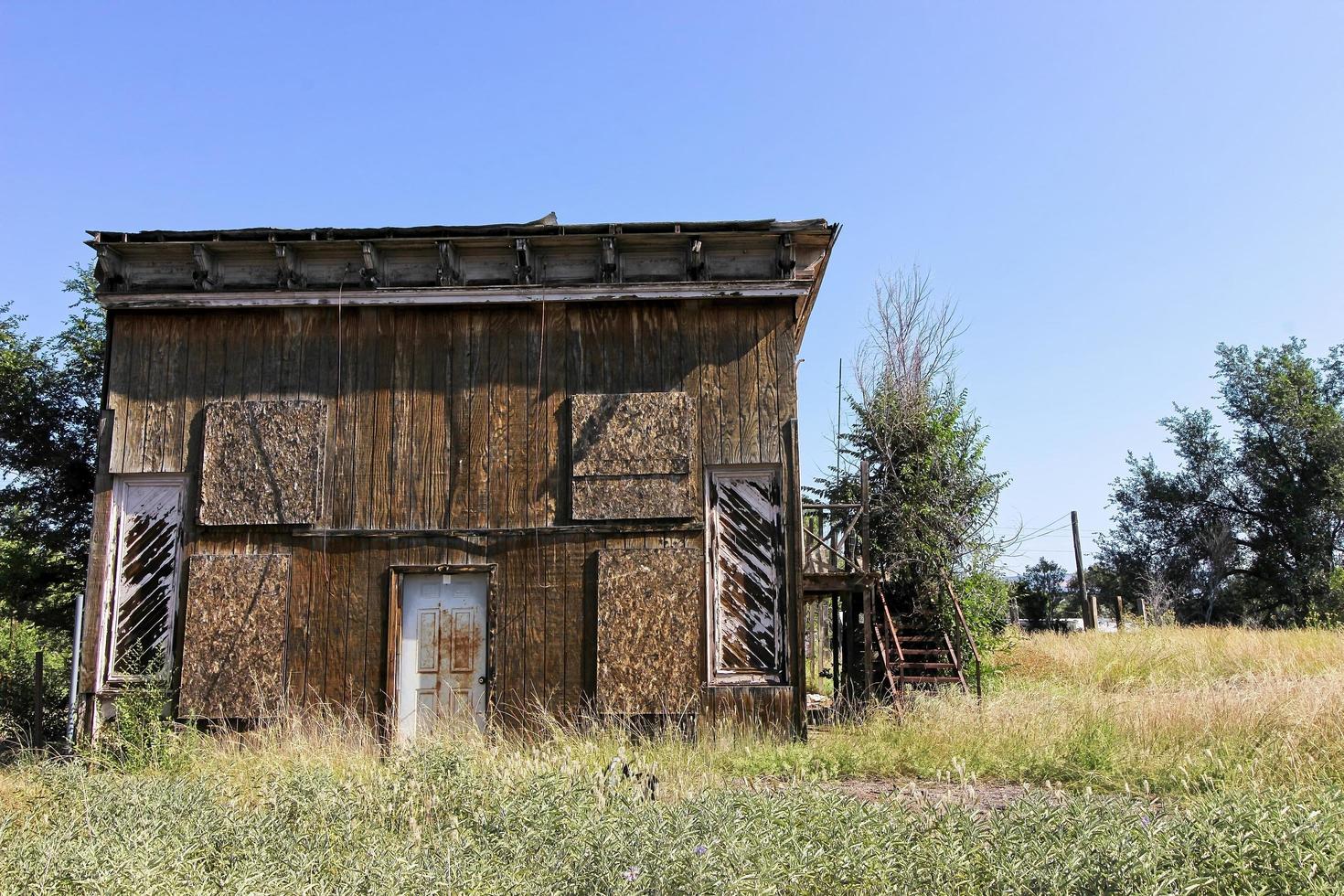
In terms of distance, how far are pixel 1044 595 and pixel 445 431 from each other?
23285 mm

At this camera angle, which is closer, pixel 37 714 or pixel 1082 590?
pixel 37 714

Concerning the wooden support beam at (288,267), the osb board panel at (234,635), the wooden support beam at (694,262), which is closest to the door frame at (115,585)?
the osb board panel at (234,635)

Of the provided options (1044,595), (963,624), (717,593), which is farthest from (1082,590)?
(717,593)

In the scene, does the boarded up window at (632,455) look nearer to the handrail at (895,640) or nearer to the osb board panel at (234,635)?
the osb board panel at (234,635)

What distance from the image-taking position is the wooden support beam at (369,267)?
36.4 feet

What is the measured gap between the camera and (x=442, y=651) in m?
10.7

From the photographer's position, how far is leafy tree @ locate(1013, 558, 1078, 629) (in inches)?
1133

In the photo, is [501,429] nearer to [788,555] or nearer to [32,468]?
[788,555]

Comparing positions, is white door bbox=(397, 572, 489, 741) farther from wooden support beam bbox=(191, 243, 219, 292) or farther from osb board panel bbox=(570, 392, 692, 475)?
wooden support beam bbox=(191, 243, 219, 292)

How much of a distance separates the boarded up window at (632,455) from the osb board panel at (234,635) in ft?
11.5

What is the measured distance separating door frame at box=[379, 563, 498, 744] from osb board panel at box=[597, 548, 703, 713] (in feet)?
3.96

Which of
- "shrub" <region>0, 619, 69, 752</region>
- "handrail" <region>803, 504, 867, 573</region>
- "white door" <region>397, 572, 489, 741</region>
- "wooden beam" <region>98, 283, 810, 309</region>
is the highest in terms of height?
"wooden beam" <region>98, 283, 810, 309</region>

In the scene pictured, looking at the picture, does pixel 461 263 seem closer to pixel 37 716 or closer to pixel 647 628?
pixel 647 628

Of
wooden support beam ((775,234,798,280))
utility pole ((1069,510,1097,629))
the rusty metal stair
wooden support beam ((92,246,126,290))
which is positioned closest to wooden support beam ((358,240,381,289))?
wooden support beam ((92,246,126,290))
